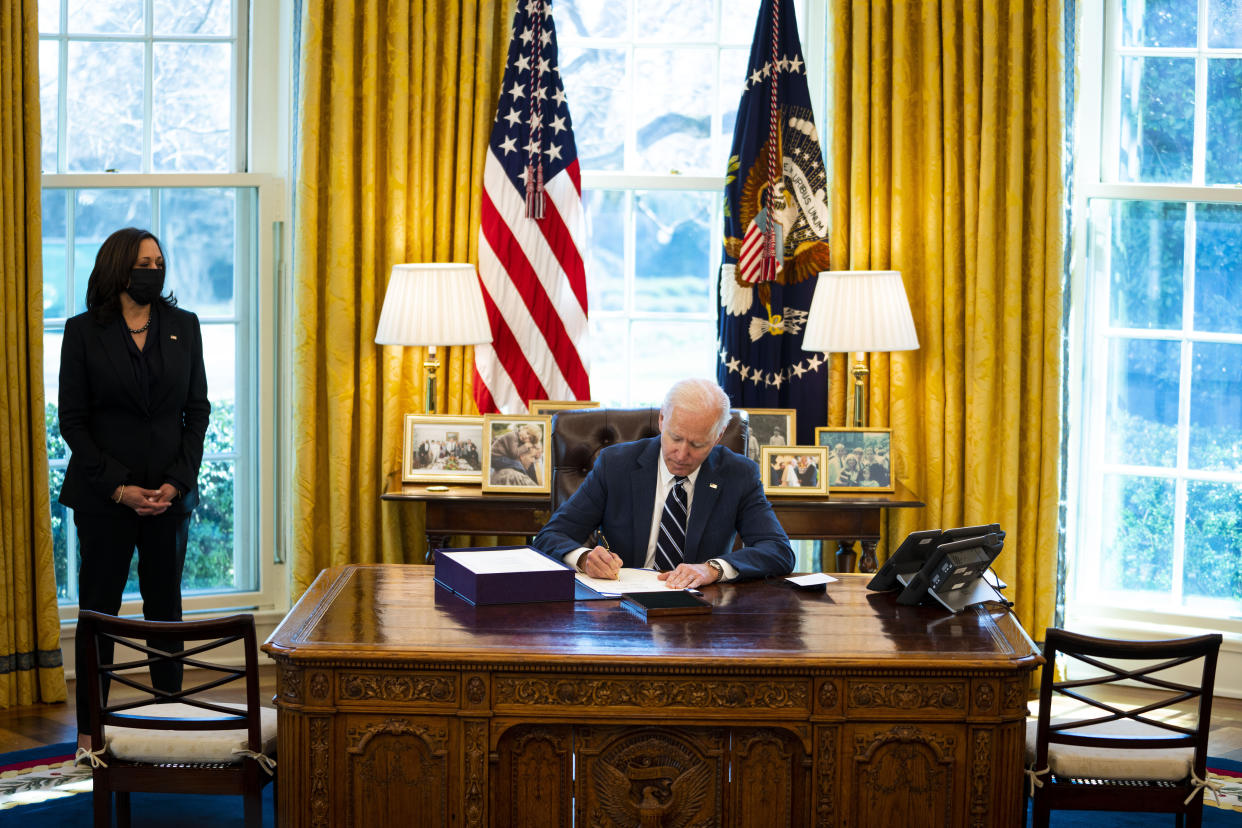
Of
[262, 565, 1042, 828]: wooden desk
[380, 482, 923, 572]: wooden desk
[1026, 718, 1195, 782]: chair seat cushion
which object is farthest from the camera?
[380, 482, 923, 572]: wooden desk

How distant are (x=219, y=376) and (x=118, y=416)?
110 centimetres

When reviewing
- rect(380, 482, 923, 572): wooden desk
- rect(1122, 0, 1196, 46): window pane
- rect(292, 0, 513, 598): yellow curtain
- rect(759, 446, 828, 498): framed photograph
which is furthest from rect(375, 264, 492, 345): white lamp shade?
rect(1122, 0, 1196, 46): window pane

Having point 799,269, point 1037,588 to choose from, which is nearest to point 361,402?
point 799,269

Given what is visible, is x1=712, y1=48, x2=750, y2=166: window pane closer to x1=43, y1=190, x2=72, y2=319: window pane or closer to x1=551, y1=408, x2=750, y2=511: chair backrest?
x1=551, y1=408, x2=750, y2=511: chair backrest

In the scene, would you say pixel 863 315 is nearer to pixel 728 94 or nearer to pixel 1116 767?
pixel 728 94

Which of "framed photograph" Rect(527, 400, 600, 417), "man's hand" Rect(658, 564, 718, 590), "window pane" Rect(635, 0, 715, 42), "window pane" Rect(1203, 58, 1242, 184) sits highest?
"window pane" Rect(635, 0, 715, 42)

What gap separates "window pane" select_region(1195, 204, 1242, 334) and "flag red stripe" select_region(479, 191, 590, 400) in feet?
7.74

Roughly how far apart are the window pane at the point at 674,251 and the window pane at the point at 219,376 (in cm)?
159

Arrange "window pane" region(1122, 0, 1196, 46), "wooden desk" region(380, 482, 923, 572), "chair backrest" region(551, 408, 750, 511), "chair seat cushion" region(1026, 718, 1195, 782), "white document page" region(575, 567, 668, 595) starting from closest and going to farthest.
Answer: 1. "chair seat cushion" region(1026, 718, 1195, 782)
2. "white document page" region(575, 567, 668, 595)
3. "chair backrest" region(551, 408, 750, 511)
4. "wooden desk" region(380, 482, 923, 572)
5. "window pane" region(1122, 0, 1196, 46)

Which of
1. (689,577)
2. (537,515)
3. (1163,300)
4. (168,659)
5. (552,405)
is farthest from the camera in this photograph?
(1163,300)

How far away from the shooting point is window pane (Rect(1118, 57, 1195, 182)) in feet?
14.6

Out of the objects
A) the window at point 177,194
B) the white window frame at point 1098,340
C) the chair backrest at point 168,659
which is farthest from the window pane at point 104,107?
the white window frame at point 1098,340

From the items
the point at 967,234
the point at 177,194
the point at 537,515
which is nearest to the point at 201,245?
the point at 177,194

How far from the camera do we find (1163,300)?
4.48 m
